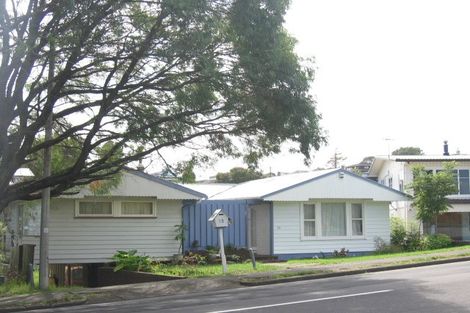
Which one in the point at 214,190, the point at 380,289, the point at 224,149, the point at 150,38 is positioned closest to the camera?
the point at 380,289

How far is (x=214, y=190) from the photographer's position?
1351 inches

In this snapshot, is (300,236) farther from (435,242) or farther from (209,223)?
(435,242)

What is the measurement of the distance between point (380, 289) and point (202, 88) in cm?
597

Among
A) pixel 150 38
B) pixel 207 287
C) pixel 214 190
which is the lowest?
pixel 207 287

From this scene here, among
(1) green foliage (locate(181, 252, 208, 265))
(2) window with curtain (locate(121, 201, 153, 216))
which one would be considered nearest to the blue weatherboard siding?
(2) window with curtain (locate(121, 201, 153, 216))

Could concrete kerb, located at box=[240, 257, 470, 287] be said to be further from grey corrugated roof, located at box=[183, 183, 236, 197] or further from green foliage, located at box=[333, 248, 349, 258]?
→ grey corrugated roof, located at box=[183, 183, 236, 197]

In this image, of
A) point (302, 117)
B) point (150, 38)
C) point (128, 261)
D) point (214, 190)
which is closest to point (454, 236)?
point (214, 190)

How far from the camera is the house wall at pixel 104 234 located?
972 inches

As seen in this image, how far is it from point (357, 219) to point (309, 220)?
2.48m

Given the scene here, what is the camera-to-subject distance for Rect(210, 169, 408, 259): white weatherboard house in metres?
27.2

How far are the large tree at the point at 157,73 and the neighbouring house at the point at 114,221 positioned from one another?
7455 mm

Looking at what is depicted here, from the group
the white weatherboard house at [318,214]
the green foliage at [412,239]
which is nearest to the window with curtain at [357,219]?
the white weatherboard house at [318,214]

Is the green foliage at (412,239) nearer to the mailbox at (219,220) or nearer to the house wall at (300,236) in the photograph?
the house wall at (300,236)

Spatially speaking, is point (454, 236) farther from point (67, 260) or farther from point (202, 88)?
point (202, 88)
